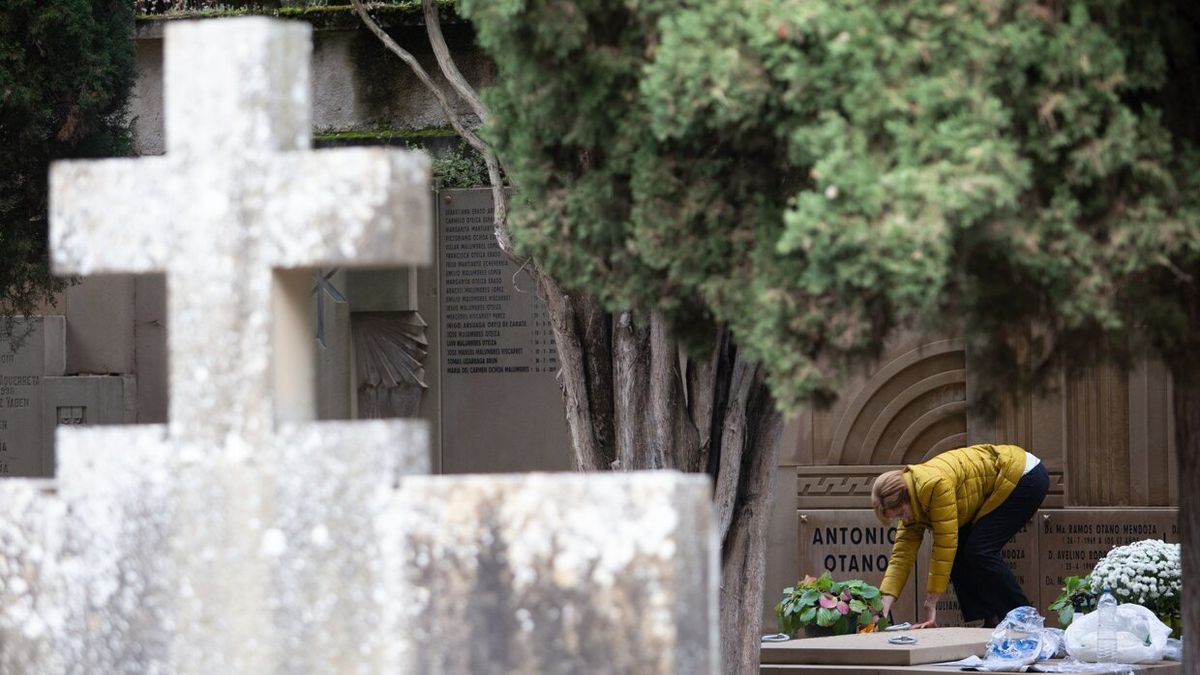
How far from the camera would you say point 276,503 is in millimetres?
Result: 3859

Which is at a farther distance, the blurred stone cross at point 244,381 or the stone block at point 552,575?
the blurred stone cross at point 244,381

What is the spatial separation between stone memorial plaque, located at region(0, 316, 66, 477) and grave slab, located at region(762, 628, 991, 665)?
6538mm

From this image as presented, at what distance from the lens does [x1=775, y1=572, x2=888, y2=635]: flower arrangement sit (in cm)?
932

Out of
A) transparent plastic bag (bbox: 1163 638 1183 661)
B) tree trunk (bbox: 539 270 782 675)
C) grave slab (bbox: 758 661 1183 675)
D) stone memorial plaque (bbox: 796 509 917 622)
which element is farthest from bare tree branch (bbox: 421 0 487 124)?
stone memorial plaque (bbox: 796 509 917 622)

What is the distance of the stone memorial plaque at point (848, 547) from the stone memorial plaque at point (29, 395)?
209 inches

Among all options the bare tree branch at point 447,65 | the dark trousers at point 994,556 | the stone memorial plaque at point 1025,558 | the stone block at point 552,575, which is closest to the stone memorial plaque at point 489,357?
the stone memorial plaque at point 1025,558

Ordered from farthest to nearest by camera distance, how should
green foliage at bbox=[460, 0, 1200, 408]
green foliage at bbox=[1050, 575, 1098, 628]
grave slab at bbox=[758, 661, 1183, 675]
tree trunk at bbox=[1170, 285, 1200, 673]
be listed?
green foliage at bbox=[1050, 575, 1098, 628] → grave slab at bbox=[758, 661, 1183, 675] → tree trunk at bbox=[1170, 285, 1200, 673] → green foliage at bbox=[460, 0, 1200, 408]

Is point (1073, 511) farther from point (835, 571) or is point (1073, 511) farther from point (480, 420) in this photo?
point (480, 420)

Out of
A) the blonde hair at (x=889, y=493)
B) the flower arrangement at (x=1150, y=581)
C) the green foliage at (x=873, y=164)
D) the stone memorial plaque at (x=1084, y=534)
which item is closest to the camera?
the green foliage at (x=873, y=164)

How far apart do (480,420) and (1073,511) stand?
3.94m

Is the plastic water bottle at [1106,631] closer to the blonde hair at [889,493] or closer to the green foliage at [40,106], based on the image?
the blonde hair at [889,493]

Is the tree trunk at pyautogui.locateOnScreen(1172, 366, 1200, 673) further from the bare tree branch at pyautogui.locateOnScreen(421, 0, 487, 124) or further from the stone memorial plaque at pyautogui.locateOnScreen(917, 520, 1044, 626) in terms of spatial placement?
the stone memorial plaque at pyautogui.locateOnScreen(917, 520, 1044, 626)

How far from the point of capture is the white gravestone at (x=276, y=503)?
3.72 m

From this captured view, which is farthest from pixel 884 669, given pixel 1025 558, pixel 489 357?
pixel 489 357
